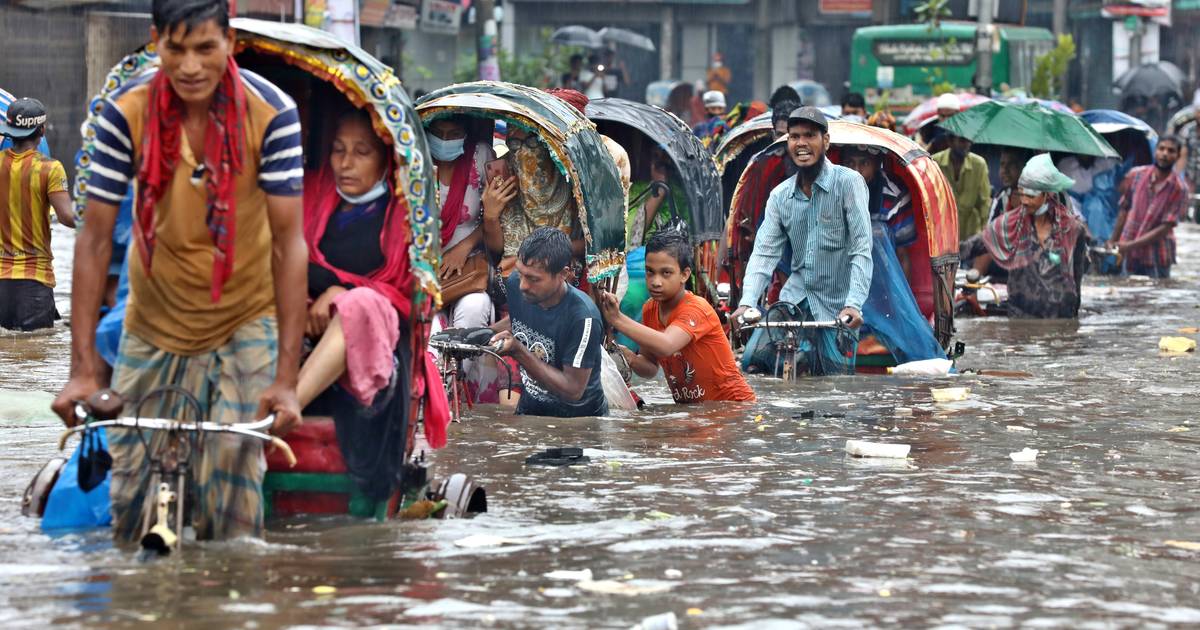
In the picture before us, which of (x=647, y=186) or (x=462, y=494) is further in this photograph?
(x=647, y=186)

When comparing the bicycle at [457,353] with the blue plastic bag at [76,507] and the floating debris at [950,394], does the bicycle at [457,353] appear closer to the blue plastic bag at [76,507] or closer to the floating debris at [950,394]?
the blue plastic bag at [76,507]

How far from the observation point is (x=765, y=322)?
37.1 ft

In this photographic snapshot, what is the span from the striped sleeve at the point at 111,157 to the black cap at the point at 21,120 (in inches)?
300

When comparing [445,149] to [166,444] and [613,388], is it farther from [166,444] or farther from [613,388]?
[166,444]

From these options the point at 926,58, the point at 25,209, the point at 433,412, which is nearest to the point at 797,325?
the point at 433,412

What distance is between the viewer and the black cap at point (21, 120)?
42.1 feet

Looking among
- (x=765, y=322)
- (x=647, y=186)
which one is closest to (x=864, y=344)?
(x=765, y=322)

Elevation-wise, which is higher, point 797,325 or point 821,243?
point 821,243

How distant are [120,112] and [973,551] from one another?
300cm

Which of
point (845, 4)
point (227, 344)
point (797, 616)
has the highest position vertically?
point (845, 4)

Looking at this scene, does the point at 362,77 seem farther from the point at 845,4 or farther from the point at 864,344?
the point at 845,4

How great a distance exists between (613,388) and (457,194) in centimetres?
129

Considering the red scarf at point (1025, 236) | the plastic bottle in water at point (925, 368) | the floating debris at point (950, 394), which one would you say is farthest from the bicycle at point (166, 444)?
the red scarf at point (1025, 236)

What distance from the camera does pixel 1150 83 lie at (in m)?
36.0
